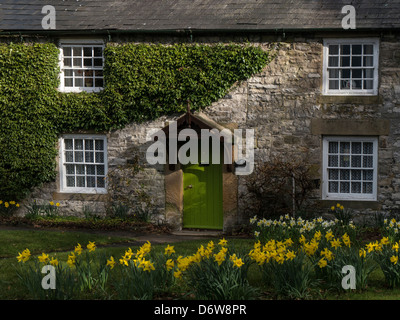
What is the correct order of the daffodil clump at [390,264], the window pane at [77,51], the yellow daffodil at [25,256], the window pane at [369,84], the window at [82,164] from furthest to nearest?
the window pane at [77,51] → the window at [82,164] → the window pane at [369,84] → the daffodil clump at [390,264] → the yellow daffodil at [25,256]

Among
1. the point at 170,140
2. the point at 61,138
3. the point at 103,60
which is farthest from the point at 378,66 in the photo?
the point at 61,138

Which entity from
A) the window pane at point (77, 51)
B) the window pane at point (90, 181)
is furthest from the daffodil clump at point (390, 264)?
the window pane at point (77, 51)

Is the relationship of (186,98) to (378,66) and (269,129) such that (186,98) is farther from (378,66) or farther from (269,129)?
(378,66)

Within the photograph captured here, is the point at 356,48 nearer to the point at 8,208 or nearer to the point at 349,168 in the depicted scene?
the point at 349,168

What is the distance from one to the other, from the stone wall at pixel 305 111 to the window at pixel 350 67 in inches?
8.1

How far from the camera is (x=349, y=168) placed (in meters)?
13.4

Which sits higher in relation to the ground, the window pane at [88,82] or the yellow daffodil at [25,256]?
the window pane at [88,82]

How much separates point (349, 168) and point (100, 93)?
645 cm

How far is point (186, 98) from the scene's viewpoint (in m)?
13.7

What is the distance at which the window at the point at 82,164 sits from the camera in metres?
14.4

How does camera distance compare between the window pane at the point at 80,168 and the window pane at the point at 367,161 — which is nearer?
the window pane at the point at 367,161

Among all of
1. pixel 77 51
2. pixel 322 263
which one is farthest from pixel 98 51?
pixel 322 263

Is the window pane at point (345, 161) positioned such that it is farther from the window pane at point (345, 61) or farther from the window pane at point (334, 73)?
the window pane at point (345, 61)

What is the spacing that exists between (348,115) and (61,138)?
23.8 feet
